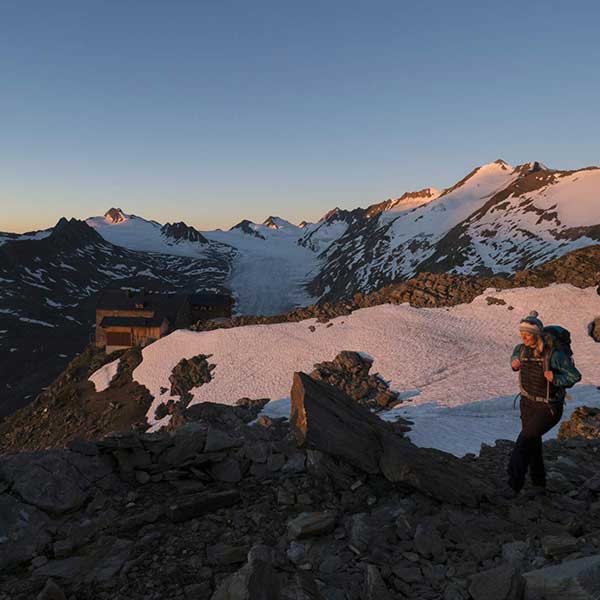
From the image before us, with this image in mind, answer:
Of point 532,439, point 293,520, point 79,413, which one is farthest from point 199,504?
point 79,413

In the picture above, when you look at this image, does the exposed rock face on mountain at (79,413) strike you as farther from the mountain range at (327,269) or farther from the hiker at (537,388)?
the hiker at (537,388)

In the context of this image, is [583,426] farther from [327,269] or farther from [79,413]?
[327,269]

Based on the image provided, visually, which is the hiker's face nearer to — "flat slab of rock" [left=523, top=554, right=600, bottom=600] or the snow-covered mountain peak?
"flat slab of rock" [left=523, top=554, right=600, bottom=600]

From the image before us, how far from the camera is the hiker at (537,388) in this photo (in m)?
7.97

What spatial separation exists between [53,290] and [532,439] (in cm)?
14858

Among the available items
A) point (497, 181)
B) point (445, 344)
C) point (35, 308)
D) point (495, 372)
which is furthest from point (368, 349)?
point (497, 181)

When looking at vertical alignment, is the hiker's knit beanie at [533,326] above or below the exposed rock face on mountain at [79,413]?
above

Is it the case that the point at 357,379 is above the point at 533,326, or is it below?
below

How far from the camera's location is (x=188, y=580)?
562 centimetres

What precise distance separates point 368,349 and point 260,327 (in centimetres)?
1190

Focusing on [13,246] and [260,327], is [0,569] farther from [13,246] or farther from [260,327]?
[13,246]

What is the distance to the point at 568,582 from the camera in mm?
4398

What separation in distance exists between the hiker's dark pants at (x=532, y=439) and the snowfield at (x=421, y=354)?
855cm

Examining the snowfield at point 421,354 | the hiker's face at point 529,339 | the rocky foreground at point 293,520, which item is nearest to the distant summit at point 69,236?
the snowfield at point 421,354
